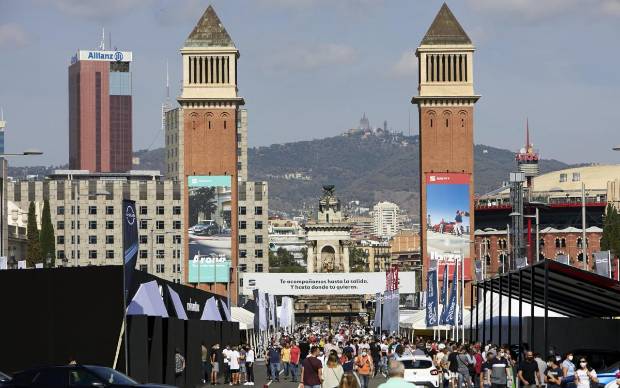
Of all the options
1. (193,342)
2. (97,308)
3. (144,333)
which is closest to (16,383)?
(97,308)

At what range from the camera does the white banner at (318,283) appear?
14262cm

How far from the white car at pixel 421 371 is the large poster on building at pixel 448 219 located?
259 ft

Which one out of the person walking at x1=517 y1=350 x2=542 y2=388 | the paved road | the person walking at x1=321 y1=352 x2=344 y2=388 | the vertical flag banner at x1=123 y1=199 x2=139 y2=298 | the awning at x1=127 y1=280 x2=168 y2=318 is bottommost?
the paved road

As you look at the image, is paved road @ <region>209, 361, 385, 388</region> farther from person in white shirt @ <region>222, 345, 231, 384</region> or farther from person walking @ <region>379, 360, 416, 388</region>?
person walking @ <region>379, 360, 416, 388</region>

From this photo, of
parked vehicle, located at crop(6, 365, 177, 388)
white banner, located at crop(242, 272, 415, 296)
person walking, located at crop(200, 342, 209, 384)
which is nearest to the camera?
parked vehicle, located at crop(6, 365, 177, 388)

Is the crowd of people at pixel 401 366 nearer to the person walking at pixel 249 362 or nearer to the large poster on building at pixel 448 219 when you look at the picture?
the person walking at pixel 249 362

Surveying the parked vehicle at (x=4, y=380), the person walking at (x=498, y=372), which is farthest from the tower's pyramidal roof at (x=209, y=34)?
the parked vehicle at (x=4, y=380)

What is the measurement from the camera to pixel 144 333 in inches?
1518

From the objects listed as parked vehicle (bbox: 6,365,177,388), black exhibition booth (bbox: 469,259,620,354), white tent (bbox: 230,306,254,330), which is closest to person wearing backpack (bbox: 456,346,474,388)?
black exhibition booth (bbox: 469,259,620,354)

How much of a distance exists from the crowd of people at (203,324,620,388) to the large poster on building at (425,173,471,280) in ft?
181

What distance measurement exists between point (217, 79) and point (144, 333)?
9968 cm

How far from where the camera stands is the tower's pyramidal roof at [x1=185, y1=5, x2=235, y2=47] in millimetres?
138125

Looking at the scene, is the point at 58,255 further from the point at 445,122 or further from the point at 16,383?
the point at 16,383

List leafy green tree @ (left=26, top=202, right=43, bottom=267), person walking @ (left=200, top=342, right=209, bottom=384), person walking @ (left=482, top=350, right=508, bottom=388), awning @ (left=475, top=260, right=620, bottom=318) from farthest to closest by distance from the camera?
leafy green tree @ (left=26, top=202, right=43, bottom=267) → person walking @ (left=200, top=342, right=209, bottom=384) → person walking @ (left=482, top=350, right=508, bottom=388) → awning @ (left=475, top=260, right=620, bottom=318)
